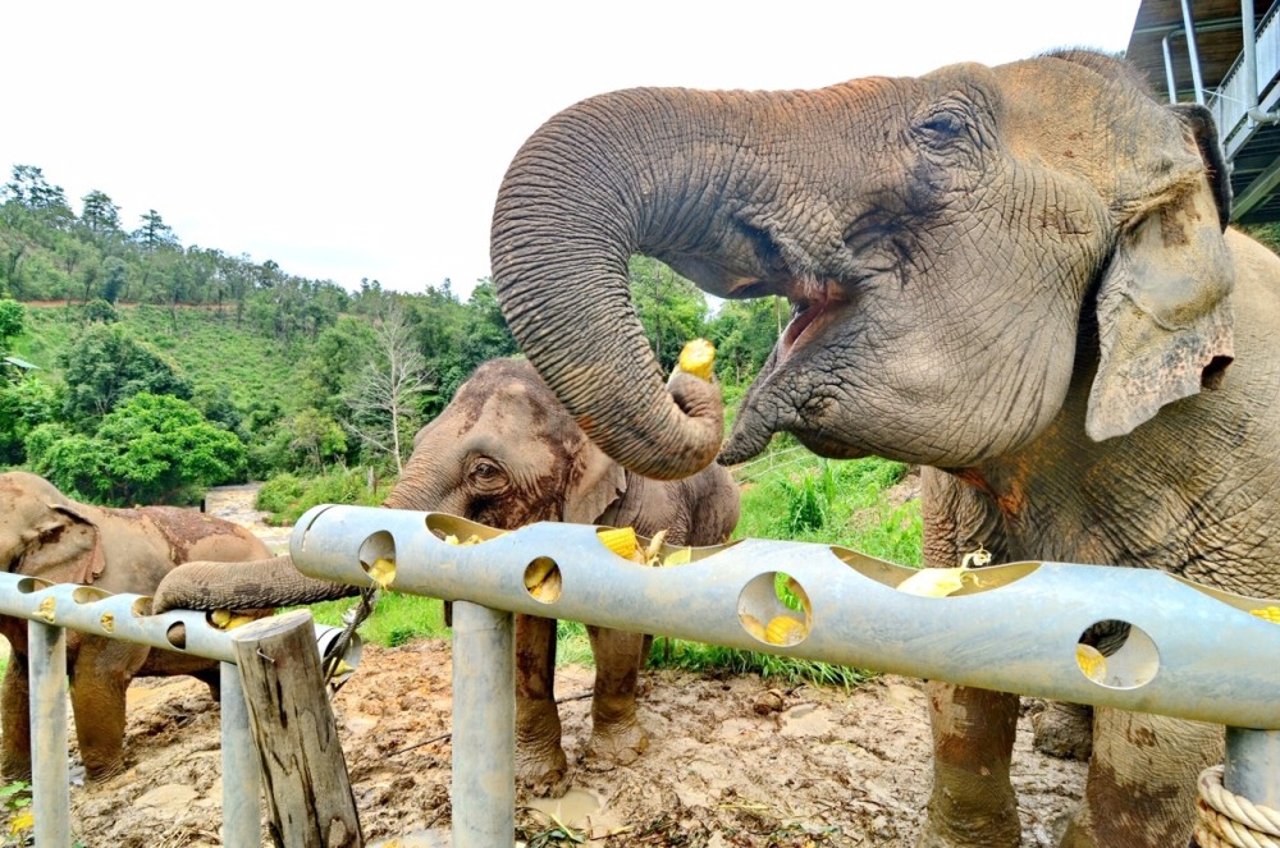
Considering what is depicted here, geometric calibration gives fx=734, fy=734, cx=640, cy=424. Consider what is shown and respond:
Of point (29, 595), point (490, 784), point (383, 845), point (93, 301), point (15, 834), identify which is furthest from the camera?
point (93, 301)

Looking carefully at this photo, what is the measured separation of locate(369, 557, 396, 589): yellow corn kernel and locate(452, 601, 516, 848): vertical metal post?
0.52 feet

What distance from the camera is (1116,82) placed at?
1.69 meters

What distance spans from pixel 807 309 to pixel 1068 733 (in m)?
3.15

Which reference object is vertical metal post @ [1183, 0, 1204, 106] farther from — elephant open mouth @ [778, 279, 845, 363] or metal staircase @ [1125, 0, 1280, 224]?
elephant open mouth @ [778, 279, 845, 363]

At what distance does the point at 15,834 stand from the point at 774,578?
4156mm

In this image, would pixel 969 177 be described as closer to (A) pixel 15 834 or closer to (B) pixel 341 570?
(B) pixel 341 570

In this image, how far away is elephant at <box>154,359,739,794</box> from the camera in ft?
11.5

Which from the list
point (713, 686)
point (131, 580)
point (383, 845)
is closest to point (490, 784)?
point (383, 845)

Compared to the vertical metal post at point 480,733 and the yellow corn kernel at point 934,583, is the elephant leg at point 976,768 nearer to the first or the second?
the yellow corn kernel at point 934,583

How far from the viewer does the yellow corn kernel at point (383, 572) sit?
142 cm

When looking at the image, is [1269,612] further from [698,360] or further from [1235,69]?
[1235,69]

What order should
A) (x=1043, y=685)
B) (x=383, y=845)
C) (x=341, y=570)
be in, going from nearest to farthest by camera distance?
(x=1043, y=685), (x=341, y=570), (x=383, y=845)

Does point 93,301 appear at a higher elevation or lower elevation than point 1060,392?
higher

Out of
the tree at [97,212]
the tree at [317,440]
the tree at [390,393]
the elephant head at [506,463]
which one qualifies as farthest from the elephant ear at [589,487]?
the tree at [97,212]
